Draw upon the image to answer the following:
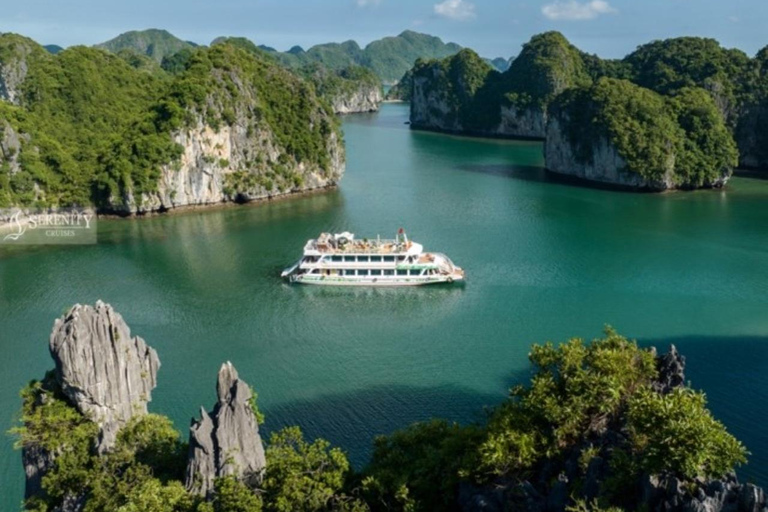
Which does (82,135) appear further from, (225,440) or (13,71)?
(225,440)

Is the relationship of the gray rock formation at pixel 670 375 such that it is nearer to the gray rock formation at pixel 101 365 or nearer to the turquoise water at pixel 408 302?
the turquoise water at pixel 408 302

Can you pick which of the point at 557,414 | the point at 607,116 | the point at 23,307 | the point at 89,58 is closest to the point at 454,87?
the point at 607,116

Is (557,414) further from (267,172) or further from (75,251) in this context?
(267,172)

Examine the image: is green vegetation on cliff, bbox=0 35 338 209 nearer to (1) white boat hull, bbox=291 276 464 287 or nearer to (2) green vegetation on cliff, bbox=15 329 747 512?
(1) white boat hull, bbox=291 276 464 287

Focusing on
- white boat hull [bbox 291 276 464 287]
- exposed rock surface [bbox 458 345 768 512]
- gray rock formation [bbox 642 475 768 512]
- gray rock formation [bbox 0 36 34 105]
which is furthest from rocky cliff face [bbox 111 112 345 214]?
gray rock formation [bbox 642 475 768 512]
